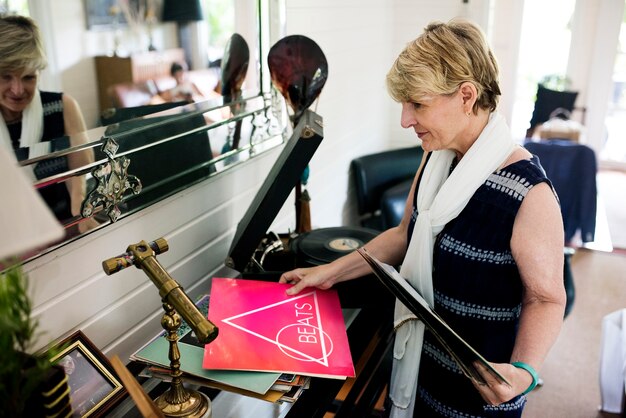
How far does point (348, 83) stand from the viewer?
8.85ft

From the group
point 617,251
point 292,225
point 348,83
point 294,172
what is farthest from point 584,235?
point 294,172

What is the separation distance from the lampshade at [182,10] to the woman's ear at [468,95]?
690 millimetres

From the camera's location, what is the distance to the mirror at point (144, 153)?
3.55ft

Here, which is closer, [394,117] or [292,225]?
[292,225]

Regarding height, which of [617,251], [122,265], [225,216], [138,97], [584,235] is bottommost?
[617,251]

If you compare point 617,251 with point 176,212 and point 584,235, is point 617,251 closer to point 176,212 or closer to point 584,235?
point 584,235

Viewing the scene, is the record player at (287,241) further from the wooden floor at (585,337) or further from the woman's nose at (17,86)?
the wooden floor at (585,337)

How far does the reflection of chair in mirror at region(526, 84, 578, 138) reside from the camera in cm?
523

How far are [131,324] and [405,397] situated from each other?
71 centimetres

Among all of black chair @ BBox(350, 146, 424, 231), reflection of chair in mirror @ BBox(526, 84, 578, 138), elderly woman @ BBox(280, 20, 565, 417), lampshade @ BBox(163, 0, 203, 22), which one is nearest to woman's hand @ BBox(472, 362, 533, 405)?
elderly woman @ BBox(280, 20, 565, 417)

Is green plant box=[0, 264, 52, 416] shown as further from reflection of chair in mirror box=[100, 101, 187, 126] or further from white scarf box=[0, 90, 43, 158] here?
reflection of chair in mirror box=[100, 101, 187, 126]

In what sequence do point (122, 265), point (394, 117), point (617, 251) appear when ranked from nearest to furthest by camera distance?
point (122, 265), point (394, 117), point (617, 251)

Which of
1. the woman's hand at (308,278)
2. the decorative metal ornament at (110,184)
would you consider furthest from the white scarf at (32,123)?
the woman's hand at (308,278)

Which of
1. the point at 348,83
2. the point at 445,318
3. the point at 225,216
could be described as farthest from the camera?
the point at 348,83
